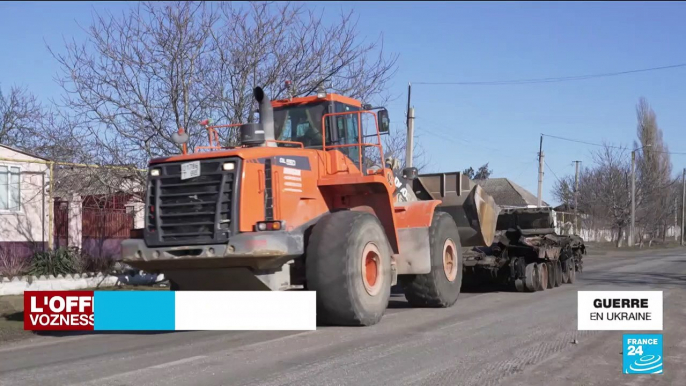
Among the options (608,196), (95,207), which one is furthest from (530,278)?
(608,196)

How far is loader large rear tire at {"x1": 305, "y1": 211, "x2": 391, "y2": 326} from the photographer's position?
1038 cm

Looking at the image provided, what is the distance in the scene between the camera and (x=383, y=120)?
1180 cm

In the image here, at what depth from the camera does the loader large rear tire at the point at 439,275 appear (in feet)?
43.0

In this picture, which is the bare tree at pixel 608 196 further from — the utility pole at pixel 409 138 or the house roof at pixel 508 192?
the utility pole at pixel 409 138

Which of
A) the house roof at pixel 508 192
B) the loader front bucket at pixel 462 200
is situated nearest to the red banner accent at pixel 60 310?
the loader front bucket at pixel 462 200

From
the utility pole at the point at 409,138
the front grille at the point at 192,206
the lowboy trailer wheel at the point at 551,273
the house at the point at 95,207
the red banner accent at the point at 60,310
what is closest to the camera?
the front grille at the point at 192,206

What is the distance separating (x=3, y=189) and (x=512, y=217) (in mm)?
13109

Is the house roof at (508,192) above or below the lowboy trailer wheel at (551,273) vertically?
above

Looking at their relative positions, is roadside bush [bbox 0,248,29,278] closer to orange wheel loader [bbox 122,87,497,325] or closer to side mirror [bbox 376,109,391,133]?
orange wheel loader [bbox 122,87,497,325]

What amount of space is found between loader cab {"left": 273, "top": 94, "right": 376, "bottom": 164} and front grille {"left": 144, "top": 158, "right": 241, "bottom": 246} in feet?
8.05

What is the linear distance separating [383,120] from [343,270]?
267 cm

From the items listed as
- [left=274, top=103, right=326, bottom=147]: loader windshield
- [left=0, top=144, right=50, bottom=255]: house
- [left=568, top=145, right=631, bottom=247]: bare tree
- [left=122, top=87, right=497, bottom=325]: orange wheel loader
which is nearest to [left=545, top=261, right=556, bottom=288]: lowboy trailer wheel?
[left=122, top=87, right=497, bottom=325]: orange wheel loader

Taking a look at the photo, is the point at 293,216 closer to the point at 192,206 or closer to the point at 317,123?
the point at 192,206

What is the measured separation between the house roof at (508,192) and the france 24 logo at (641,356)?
58789 mm
